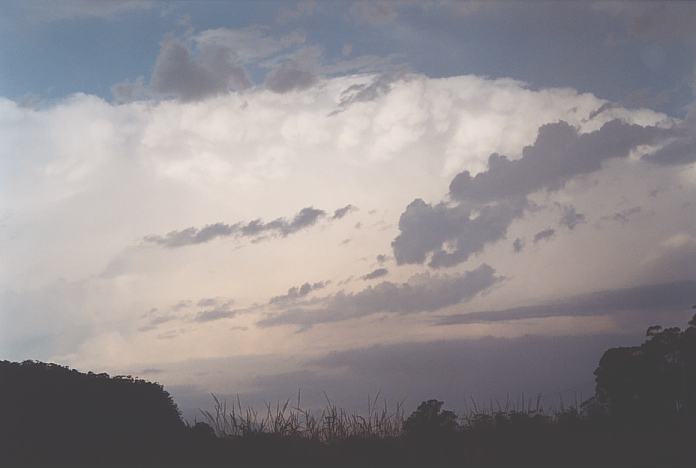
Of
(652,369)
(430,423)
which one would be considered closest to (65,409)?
(430,423)

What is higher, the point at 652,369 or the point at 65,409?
the point at 65,409

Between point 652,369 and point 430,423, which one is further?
point 652,369

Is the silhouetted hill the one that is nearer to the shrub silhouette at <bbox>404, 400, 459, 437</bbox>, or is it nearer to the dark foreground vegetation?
the dark foreground vegetation

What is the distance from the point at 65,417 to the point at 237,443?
51.1 ft

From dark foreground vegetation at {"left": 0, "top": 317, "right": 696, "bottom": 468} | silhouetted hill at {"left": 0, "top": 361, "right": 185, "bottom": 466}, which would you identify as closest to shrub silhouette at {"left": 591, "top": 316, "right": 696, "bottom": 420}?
dark foreground vegetation at {"left": 0, "top": 317, "right": 696, "bottom": 468}

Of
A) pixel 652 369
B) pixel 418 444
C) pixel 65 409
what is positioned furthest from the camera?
pixel 652 369

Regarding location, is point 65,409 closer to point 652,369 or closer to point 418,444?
point 418,444

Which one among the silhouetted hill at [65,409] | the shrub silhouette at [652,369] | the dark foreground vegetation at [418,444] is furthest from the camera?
the shrub silhouette at [652,369]

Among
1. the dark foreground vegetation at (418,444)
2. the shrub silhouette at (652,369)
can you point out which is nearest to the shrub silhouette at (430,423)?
the dark foreground vegetation at (418,444)

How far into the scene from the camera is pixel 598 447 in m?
16.7

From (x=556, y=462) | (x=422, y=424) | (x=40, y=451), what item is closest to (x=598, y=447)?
(x=556, y=462)

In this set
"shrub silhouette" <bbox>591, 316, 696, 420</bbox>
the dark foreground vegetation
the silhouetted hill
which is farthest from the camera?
"shrub silhouette" <bbox>591, 316, 696, 420</bbox>

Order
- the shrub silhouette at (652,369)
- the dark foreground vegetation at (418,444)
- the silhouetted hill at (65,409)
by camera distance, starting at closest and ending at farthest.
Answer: the dark foreground vegetation at (418,444) < the silhouetted hill at (65,409) < the shrub silhouette at (652,369)

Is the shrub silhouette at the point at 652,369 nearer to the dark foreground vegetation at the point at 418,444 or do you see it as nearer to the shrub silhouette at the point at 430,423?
the dark foreground vegetation at the point at 418,444
